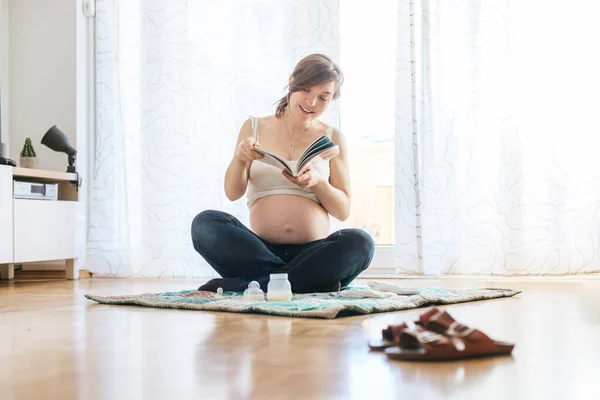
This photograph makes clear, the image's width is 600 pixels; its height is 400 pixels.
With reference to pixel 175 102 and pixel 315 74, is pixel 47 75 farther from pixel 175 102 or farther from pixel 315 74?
pixel 315 74

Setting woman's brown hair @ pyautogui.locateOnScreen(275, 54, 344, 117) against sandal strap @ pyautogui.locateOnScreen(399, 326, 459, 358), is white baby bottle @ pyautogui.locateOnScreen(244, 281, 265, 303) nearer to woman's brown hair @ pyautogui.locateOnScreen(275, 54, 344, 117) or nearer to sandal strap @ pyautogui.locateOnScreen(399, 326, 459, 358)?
woman's brown hair @ pyautogui.locateOnScreen(275, 54, 344, 117)

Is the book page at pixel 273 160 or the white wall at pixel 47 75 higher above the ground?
the white wall at pixel 47 75

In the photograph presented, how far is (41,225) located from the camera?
358cm

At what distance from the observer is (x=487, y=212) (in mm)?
3486

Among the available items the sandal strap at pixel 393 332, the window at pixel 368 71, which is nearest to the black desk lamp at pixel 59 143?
the window at pixel 368 71

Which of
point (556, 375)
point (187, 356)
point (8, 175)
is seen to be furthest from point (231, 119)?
point (556, 375)

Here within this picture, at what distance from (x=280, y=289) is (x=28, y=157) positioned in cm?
203

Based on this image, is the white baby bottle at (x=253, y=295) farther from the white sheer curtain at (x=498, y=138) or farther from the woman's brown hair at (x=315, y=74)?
the white sheer curtain at (x=498, y=138)

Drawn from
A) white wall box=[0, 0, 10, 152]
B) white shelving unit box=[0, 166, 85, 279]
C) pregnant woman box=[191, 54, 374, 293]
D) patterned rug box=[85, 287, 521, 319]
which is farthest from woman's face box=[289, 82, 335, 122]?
white wall box=[0, 0, 10, 152]

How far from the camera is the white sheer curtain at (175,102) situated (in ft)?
12.4

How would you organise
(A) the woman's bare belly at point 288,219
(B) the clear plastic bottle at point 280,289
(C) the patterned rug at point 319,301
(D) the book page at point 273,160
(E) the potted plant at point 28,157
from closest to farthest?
(C) the patterned rug at point 319,301 → (B) the clear plastic bottle at point 280,289 → (D) the book page at point 273,160 → (A) the woman's bare belly at point 288,219 → (E) the potted plant at point 28,157

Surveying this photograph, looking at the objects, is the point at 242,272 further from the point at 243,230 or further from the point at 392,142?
the point at 392,142

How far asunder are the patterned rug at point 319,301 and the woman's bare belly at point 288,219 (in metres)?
0.27

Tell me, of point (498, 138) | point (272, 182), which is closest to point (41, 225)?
point (272, 182)
